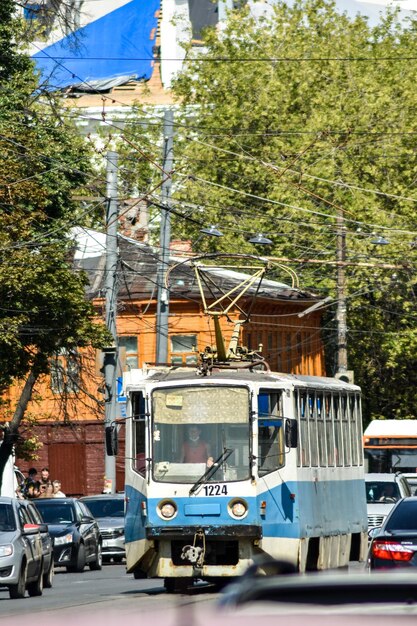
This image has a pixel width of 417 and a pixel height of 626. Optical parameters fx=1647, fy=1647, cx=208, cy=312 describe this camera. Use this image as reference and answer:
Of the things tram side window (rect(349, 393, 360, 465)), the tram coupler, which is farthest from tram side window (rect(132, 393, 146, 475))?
tram side window (rect(349, 393, 360, 465))

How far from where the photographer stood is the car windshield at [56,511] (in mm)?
30953

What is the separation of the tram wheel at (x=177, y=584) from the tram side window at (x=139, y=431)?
1.73m

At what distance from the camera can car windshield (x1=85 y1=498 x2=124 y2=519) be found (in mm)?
35781

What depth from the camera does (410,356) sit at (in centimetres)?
5528

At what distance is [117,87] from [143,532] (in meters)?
64.0

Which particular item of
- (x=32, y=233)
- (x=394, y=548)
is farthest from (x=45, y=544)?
(x=32, y=233)

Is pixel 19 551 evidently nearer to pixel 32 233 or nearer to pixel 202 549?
pixel 202 549

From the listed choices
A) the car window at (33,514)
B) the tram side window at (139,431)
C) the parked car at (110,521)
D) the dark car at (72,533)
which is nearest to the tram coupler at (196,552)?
the tram side window at (139,431)

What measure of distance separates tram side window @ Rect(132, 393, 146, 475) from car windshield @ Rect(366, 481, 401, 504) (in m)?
11.5

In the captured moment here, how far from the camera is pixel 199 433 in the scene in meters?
21.7

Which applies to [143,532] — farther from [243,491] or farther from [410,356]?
[410,356]

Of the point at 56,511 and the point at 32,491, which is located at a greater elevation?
the point at 32,491

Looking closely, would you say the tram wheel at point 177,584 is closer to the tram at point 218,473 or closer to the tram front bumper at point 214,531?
the tram at point 218,473

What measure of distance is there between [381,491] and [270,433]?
1173 cm
